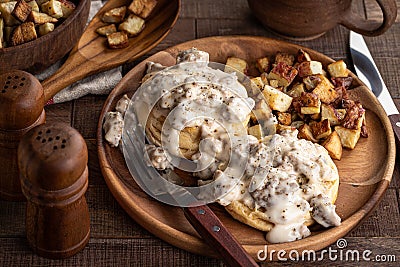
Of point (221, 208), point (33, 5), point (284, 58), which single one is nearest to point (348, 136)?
point (284, 58)

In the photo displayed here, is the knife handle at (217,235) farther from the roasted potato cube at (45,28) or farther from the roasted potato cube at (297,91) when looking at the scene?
the roasted potato cube at (45,28)

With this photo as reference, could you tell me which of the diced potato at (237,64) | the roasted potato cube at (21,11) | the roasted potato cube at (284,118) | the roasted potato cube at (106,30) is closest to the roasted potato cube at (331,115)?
the roasted potato cube at (284,118)

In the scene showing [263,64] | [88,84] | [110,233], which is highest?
[263,64]

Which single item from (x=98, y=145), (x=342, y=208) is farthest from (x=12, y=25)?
(x=342, y=208)

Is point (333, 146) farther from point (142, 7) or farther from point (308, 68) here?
point (142, 7)

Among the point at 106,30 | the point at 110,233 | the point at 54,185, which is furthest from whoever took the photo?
the point at 106,30

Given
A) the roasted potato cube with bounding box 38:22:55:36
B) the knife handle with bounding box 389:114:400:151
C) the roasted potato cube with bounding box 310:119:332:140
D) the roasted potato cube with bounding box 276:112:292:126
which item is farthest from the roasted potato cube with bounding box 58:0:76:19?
the knife handle with bounding box 389:114:400:151

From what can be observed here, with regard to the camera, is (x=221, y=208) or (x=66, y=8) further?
(x=66, y=8)
